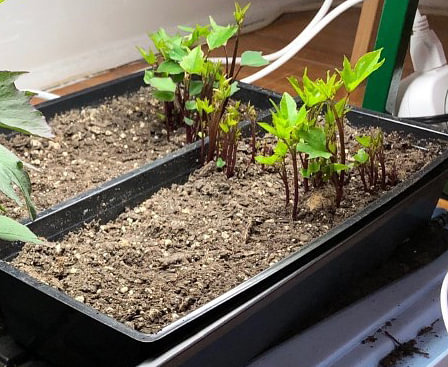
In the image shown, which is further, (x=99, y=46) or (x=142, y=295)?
(x=99, y=46)

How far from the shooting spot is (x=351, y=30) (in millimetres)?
1749

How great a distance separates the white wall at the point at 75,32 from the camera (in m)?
1.19

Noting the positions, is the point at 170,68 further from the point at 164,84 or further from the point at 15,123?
the point at 15,123

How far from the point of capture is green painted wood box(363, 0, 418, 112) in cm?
102

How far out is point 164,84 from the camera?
2.93ft

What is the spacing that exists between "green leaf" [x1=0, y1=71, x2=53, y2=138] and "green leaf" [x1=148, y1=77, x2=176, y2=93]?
0.45m

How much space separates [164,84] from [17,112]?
472mm

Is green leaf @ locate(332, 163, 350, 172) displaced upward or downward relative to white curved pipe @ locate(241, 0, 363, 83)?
downward

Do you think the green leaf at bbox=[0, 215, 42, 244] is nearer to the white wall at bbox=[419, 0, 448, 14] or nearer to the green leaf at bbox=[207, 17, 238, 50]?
the green leaf at bbox=[207, 17, 238, 50]

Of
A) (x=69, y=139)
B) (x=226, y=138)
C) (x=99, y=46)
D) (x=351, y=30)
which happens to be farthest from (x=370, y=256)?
(x=351, y=30)

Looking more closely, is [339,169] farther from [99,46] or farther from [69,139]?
[99,46]

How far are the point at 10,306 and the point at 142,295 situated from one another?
0.12 meters

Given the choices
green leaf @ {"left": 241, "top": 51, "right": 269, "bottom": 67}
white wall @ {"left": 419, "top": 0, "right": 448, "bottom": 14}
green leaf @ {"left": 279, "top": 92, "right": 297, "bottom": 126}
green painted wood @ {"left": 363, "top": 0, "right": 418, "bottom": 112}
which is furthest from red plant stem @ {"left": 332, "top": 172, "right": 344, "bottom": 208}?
white wall @ {"left": 419, "top": 0, "right": 448, "bottom": 14}

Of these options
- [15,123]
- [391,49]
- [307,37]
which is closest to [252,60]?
[391,49]
